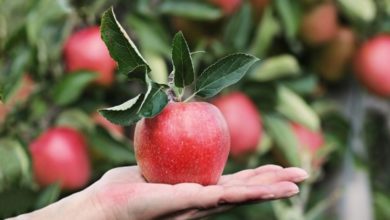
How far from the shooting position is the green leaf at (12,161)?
137 cm

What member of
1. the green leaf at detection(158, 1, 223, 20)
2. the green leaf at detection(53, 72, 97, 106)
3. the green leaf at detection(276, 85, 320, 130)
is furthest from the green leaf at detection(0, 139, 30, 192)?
the green leaf at detection(276, 85, 320, 130)

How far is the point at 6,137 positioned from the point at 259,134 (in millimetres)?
406

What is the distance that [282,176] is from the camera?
2.78 feet

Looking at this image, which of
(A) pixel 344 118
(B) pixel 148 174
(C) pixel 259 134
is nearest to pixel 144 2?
(C) pixel 259 134

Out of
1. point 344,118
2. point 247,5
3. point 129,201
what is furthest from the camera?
point 344,118

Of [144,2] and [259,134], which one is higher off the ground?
[144,2]

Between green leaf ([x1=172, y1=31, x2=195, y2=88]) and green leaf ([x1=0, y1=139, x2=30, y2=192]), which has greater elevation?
green leaf ([x1=172, y1=31, x2=195, y2=88])

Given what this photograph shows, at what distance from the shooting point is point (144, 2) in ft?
5.14

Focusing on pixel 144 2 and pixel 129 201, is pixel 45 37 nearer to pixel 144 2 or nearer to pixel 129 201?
pixel 144 2

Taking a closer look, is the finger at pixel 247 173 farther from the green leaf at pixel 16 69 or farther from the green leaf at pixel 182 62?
the green leaf at pixel 16 69

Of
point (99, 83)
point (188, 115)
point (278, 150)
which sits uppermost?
point (188, 115)

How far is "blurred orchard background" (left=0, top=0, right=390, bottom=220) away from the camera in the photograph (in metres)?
1.45

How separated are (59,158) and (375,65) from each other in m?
0.57

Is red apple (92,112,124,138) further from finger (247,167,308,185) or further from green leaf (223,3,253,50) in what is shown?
finger (247,167,308,185)
